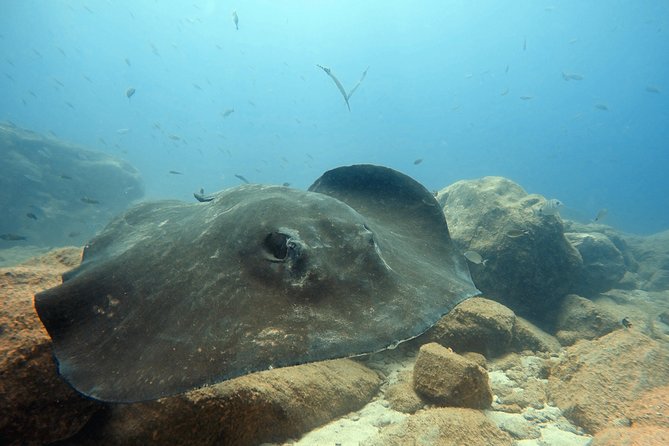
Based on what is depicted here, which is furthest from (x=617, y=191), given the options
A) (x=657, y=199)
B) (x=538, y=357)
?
(x=538, y=357)

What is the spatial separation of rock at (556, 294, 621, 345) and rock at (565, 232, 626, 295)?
290cm

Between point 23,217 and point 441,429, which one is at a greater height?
point 441,429

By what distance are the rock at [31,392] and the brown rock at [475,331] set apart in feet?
12.9

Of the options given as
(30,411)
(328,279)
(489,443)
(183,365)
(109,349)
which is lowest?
(30,411)

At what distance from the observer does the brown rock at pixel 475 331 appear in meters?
4.47

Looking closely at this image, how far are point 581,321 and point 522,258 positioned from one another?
1554 mm

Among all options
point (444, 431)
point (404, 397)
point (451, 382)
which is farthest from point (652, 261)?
point (444, 431)

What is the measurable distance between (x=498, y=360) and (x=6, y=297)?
5.67 m

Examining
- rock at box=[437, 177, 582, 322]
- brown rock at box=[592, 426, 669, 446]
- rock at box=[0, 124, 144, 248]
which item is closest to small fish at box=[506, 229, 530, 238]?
rock at box=[437, 177, 582, 322]

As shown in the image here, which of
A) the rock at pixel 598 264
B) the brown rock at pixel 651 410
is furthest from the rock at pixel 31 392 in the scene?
the rock at pixel 598 264

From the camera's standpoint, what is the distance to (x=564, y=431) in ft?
10.2

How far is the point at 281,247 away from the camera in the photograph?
7.41ft

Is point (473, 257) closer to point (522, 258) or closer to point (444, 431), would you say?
point (522, 258)

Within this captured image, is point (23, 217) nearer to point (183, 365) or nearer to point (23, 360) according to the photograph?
point (23, 360)
